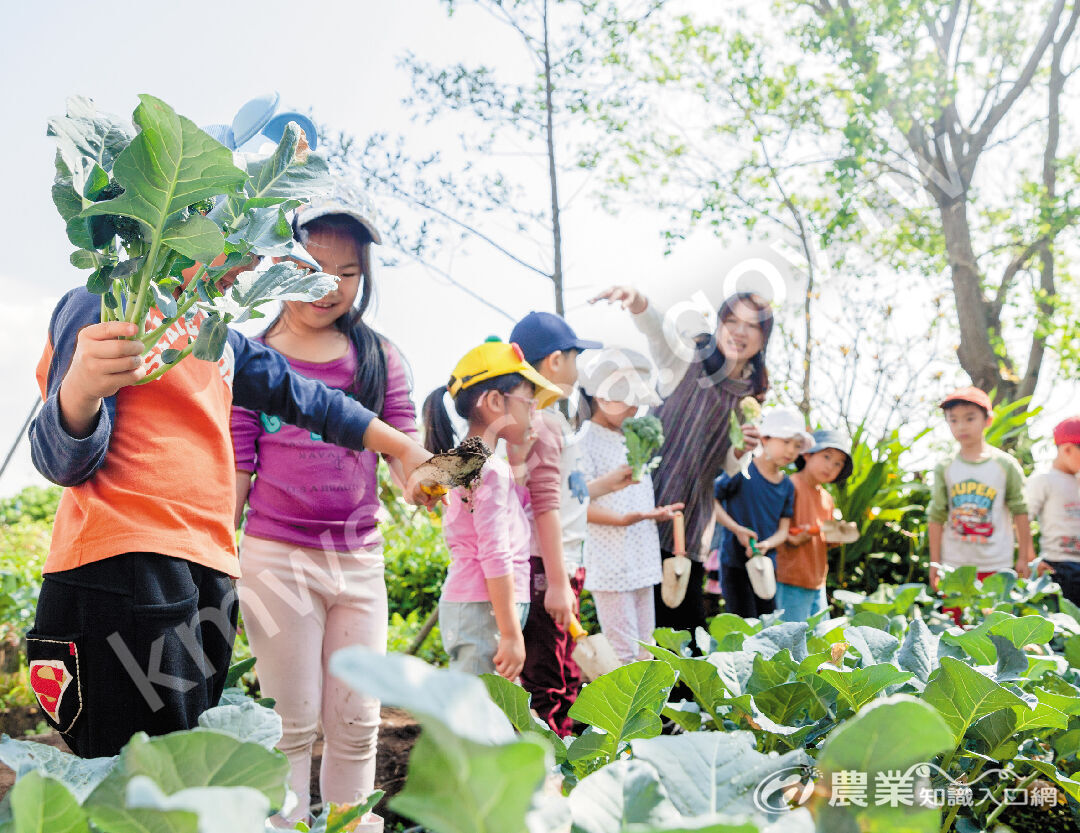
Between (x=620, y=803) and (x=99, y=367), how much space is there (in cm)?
74

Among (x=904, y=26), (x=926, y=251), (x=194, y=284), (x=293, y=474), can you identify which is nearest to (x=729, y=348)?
(x=293, y=474)

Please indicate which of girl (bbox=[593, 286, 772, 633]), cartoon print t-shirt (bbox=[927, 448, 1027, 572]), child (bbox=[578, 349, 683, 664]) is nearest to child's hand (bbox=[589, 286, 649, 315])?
girl (bbox=[593, 286, 772, 633])

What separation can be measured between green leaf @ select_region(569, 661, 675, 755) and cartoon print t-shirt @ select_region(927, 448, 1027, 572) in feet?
11.9

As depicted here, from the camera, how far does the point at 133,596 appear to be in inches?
44.0

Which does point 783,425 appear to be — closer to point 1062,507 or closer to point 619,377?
point 619,377

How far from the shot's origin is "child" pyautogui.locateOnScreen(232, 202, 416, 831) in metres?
1.79

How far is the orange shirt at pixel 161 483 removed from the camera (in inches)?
44.3

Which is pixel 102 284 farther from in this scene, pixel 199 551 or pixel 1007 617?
pixel 1007 617

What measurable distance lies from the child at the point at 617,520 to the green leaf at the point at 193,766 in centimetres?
250

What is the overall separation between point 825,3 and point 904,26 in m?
1.23

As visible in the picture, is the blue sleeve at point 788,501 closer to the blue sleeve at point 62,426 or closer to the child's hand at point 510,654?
the child's hand at point 510,654

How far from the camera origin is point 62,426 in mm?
1026

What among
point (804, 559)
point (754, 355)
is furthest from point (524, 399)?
point (804, 559)

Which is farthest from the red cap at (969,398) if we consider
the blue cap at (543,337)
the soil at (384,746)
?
the soil at (384,746)
